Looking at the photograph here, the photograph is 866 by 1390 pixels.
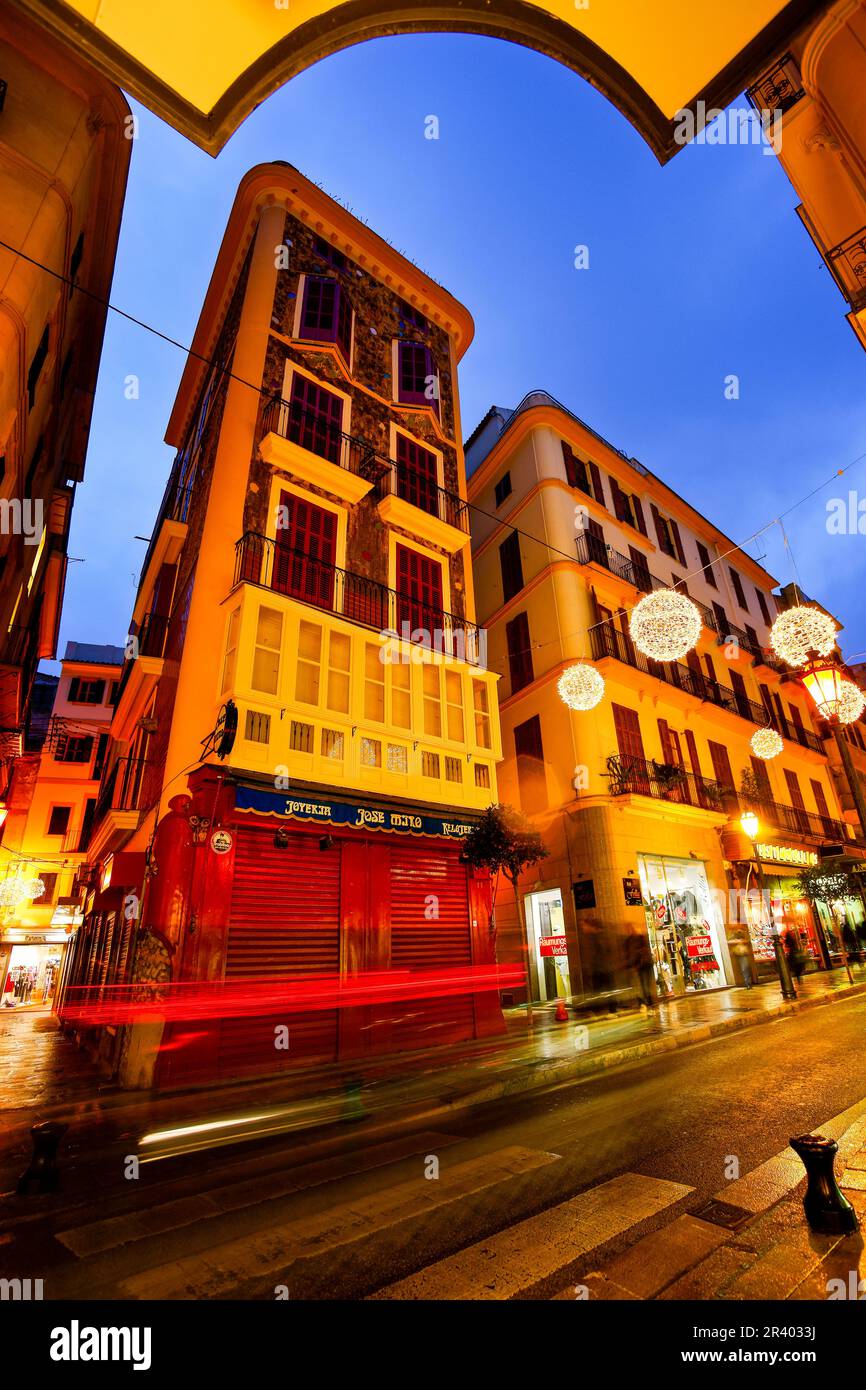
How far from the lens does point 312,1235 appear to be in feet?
13.1

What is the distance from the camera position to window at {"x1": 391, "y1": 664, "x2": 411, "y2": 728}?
13141 mm

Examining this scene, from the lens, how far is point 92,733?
32375 millimetres

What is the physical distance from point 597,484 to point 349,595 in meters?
14.3

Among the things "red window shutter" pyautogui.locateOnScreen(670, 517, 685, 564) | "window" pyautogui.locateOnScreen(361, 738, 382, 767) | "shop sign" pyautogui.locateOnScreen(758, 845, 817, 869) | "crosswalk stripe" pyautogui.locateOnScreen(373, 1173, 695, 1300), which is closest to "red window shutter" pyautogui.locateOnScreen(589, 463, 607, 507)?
"red window shutter" pyautogui.locateOnScreen(670, 517, 685, 564)

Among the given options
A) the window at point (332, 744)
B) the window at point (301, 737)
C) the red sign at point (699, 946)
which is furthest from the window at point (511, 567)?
the red sign at point (699, 946)

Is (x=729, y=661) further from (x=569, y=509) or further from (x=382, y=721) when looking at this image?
(x=382, y=721)

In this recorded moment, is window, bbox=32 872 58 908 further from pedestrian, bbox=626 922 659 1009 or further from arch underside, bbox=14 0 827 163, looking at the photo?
arch underside, bbox=14 0 827 163

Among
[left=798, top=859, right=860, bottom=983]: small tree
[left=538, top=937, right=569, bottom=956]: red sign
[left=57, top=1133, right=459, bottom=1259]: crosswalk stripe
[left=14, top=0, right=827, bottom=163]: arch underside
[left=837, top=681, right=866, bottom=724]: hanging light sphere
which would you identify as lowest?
[left=57, top=1133, right=459, bottom=1259]: crosswalk stripe

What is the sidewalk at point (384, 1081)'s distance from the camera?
7340mm

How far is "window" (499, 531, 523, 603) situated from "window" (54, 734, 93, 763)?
2473cm

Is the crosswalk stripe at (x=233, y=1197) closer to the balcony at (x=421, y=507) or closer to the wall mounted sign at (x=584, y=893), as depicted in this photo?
the wall mounted sign at (x=584, y=893)
